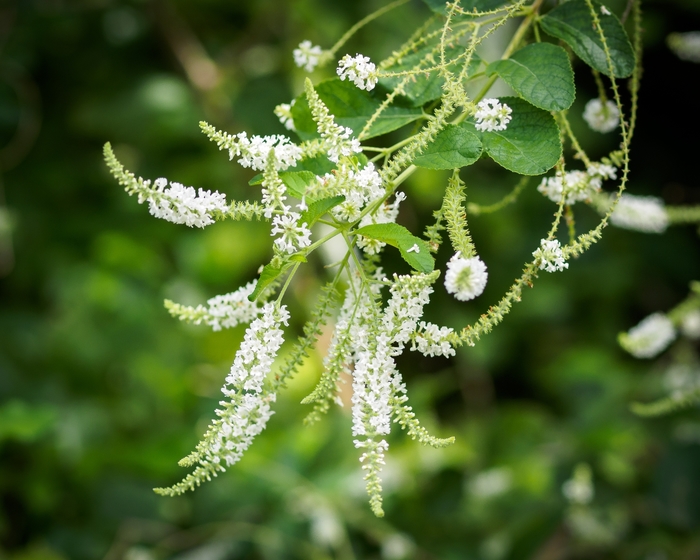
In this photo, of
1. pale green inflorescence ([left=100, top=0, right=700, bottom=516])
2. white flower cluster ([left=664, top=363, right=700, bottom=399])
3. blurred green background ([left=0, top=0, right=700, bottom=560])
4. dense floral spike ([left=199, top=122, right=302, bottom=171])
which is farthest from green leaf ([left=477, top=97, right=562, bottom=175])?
white flower cluster ([left=664, top=363, right=700, bottom=399])

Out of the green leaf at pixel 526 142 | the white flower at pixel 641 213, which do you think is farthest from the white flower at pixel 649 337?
the green leaf at pixel 526 142

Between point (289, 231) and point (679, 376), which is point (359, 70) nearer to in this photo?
point (289, 231)

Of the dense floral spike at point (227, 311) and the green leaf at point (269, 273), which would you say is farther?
the dense floral spike at point (227, 311)

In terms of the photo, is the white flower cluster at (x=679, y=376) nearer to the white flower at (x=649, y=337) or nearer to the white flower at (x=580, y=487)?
the white flower at (x=580, y=487)

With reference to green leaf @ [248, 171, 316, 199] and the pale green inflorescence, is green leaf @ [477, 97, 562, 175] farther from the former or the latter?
green leaf @ [248, 171, 316, 199]

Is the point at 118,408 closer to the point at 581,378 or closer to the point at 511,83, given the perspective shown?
the point at 581,378

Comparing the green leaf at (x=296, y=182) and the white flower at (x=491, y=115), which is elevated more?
the white flower at (x=491, y=115)

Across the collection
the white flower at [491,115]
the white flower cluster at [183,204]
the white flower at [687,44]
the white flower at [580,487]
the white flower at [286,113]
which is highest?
the white flower at [687,44]
